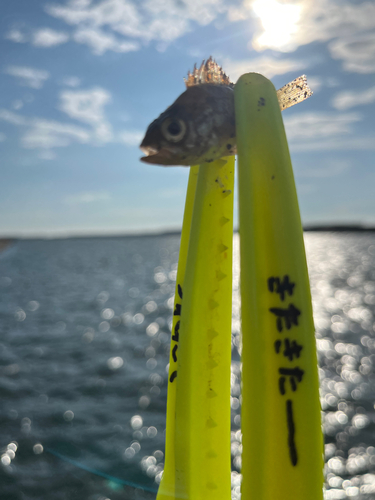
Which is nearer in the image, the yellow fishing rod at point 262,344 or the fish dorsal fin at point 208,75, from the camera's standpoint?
the yellow fishing rod at point 262,344

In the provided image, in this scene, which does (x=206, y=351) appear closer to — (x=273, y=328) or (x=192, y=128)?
(x=273, y=328)

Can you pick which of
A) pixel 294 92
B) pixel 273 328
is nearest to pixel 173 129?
pixel 294 92

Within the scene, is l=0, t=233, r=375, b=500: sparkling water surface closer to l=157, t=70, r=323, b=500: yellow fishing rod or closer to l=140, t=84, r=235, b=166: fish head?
l=157, t=70, r=323, b=500: yellow fishing rod

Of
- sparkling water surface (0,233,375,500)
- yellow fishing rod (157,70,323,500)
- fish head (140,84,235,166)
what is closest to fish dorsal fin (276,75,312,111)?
yellow fishing rod (157,70,323,500)

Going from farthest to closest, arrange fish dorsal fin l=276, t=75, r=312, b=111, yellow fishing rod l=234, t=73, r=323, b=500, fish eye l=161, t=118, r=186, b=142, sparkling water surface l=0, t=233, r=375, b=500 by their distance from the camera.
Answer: sparkling water surface l=0, t=233, r=375, b=500 → fish dorsal fin l=276, t=75, r=312, b=111 → fish eye l=161, t=118, r=186, b=142 → yellow fishing rod l=234, t=73, r=323, b=500

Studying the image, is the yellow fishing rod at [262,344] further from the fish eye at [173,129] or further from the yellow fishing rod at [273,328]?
the fish eye at [173,129]

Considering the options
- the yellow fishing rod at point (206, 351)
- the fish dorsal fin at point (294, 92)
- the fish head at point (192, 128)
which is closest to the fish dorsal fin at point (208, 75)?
the fish head at point (192, 128)

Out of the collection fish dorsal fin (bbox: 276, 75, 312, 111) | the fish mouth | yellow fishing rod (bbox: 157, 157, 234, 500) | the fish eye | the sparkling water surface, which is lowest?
the sparkling water surface
